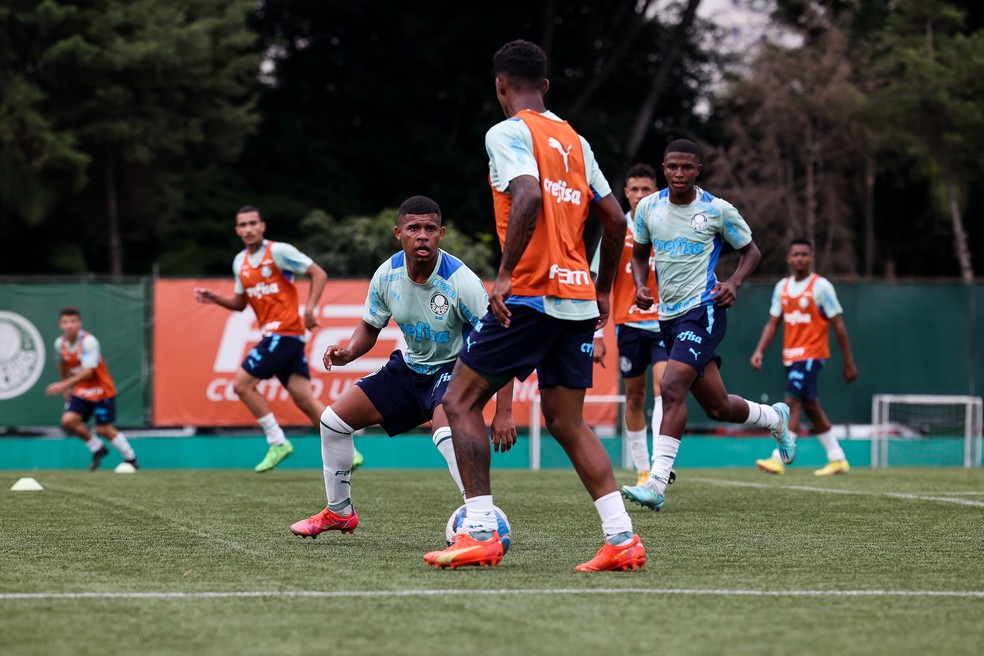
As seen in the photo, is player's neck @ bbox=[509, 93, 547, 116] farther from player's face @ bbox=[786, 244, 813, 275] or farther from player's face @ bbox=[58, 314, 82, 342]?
player's face @ bbox=[58, 314, 82, 342]

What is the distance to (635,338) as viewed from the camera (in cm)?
1048

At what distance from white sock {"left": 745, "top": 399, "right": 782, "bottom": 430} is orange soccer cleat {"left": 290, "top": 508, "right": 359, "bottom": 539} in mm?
3157

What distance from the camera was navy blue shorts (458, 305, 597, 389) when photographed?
5836 millimetres

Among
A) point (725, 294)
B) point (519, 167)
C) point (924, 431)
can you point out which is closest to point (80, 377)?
point (725, 294)

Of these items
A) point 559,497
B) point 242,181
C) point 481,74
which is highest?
point 481,74

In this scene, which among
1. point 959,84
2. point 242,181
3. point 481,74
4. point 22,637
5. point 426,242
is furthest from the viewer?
point 481,74

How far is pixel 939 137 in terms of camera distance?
29.0m

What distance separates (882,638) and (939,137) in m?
26.4

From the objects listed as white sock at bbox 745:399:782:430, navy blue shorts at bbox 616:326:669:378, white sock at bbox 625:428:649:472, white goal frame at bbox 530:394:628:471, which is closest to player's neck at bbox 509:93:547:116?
white sock at bbox 745:399:782:430

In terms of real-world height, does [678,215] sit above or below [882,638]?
above

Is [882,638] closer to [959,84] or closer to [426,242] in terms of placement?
[426,242]

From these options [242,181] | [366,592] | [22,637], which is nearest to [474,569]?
[366,592]

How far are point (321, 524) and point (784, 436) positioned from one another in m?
3.90

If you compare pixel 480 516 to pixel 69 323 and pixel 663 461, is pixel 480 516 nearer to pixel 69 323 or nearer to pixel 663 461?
pixel 663 461
